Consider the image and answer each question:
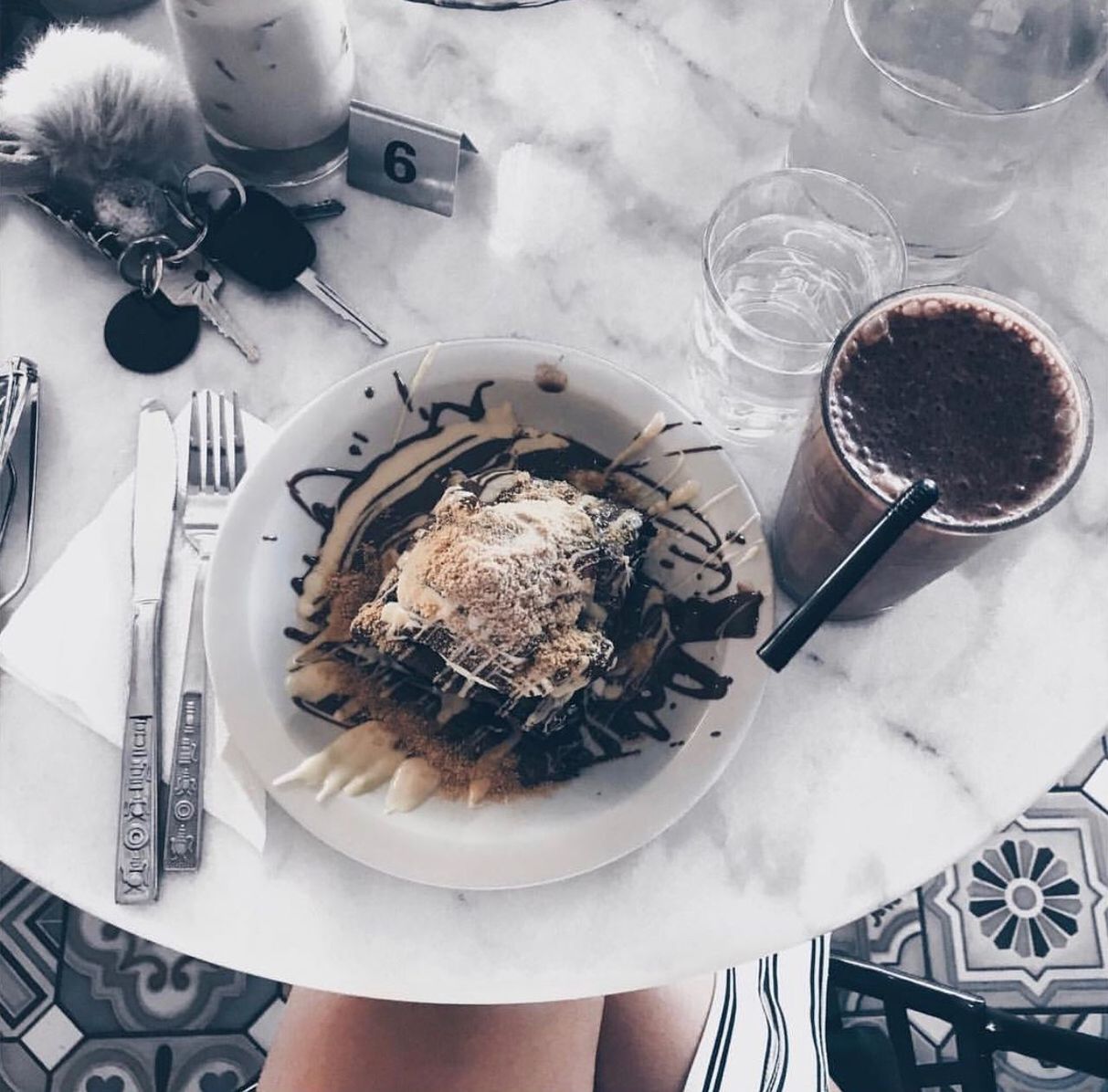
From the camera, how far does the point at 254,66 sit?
2.48 ft

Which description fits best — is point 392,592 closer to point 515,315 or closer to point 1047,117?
point 515,315

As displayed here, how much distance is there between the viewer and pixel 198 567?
2.60 feet

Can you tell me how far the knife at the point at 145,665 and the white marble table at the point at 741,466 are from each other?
0.9 inches

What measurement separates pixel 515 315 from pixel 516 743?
34 cm

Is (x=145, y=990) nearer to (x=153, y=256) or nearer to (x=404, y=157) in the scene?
→ (x=153, y=256)

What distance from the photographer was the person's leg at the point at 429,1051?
2.78ft

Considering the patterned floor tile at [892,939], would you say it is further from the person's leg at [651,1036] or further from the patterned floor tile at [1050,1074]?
the person's leg at [651,1036]

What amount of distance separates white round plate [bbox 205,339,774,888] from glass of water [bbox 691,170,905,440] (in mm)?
92

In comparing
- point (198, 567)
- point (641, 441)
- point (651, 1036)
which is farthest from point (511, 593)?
point (651, 1036)

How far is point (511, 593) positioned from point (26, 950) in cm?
98

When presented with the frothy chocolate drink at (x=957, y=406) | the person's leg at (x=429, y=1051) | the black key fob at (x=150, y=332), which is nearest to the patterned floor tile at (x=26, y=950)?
the person's leg at (x=429, y=1051)

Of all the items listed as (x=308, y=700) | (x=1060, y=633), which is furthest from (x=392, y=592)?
(x=1060, y=633)

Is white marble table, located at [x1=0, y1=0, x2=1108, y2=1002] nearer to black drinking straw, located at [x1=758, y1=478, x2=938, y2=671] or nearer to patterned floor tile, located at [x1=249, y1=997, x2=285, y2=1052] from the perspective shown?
black drinking straw, located at [x1=758, y1=478, x2=938, y2=671]

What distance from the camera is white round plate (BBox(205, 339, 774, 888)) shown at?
71 centimetres
